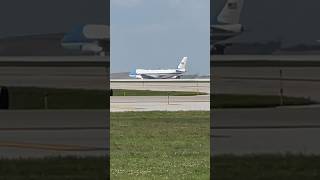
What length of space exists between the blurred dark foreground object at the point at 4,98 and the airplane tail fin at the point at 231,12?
202 centimetres

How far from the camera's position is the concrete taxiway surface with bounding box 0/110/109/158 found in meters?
5.33

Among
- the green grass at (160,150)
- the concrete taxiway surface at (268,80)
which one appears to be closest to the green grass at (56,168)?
the green grass at (160,150)

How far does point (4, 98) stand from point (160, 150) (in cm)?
331

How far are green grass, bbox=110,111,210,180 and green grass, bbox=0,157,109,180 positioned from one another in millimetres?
480

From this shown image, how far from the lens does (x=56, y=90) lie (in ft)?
18.0

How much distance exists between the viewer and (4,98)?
5789mm

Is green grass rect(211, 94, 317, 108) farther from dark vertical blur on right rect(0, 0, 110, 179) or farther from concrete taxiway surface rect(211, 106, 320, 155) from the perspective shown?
dark vertical blur on right rect(0, 0, 110, 179)

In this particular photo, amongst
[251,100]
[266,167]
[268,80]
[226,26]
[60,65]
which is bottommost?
[266,167]

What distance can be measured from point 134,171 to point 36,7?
2.57m

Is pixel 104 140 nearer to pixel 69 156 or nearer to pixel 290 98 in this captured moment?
pixel 69 156

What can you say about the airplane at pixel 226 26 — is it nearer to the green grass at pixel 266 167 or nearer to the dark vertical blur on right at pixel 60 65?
the dark vertical blur on right at pixel 60 65

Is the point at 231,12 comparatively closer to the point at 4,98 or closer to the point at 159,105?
the point at 4,98

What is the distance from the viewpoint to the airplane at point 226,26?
489 centimetres

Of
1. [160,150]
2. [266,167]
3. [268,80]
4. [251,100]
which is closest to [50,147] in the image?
[160,150]
